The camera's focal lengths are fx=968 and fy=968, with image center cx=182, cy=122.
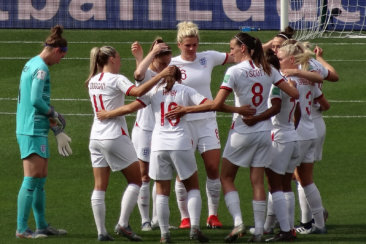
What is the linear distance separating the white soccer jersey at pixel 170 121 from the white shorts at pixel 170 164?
64 millimetres

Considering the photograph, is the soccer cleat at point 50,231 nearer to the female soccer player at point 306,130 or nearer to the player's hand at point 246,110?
the player's hand at point 246,110

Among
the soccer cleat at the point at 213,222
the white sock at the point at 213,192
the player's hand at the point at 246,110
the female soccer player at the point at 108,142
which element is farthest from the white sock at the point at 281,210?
the female soccer player at the point at 108,142

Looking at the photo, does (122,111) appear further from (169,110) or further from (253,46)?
(253,46)

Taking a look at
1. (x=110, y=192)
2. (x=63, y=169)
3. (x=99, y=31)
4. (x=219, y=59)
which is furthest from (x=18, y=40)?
(x=219, y=59)

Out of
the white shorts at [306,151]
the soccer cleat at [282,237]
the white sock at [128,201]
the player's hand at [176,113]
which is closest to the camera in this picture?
the player's hand at [176,113]

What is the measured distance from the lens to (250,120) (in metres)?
10.6

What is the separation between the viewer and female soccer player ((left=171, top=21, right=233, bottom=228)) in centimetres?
1155

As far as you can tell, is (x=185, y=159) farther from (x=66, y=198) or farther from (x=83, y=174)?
(x=83, y=174)

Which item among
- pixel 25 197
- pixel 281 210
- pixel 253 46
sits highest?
pixel 253 46

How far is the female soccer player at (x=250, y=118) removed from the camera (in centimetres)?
1059

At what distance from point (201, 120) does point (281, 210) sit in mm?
1599

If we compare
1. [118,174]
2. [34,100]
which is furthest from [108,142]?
[118,174]

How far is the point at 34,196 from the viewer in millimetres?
11500

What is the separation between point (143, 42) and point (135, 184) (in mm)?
16349
